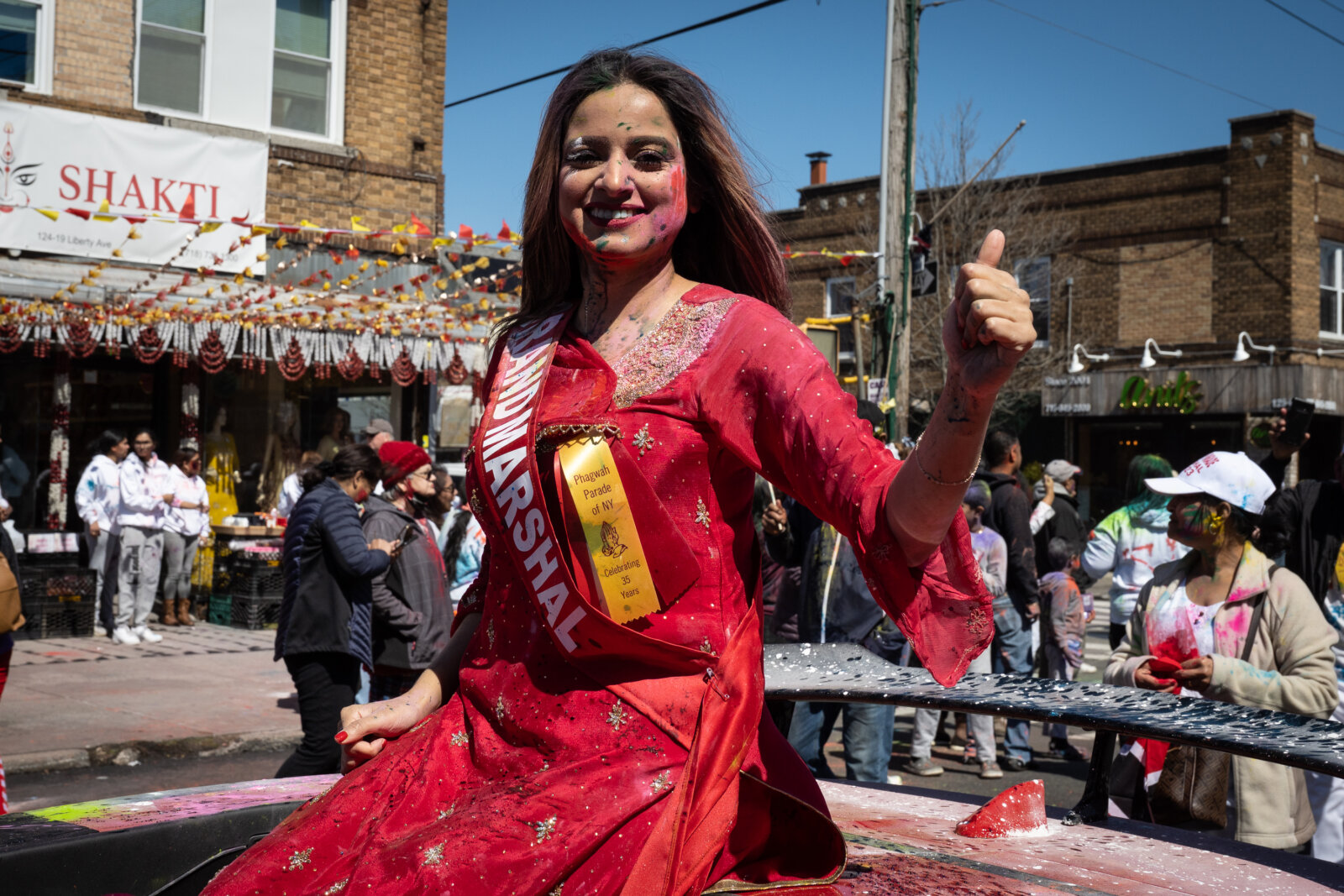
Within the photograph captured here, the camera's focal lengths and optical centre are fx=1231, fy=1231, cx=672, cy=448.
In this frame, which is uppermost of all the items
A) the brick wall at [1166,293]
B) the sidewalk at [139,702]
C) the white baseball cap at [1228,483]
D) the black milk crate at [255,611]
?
the brick wall at [1166,293]

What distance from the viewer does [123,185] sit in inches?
502

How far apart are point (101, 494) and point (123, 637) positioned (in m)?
1.43

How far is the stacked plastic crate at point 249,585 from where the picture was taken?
41.9ft

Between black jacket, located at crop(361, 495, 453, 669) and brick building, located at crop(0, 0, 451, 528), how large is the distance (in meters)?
7.12

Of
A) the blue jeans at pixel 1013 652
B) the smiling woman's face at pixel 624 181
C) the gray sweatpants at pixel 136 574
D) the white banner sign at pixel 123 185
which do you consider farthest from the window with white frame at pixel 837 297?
the smiling woman's face at pixel 624 181

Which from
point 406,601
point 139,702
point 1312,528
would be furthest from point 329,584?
point 1312,528

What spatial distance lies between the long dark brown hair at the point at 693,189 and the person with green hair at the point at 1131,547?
541 cm

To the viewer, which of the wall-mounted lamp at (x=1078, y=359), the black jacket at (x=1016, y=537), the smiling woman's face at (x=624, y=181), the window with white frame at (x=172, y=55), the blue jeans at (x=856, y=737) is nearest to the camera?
the smiling woman's face at (x=624, y=181)

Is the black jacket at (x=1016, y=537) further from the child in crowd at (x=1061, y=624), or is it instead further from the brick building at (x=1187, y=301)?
the brick building at (x=1187, y=301)

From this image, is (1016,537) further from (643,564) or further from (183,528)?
(183,528)

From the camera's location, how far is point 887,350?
13453mm

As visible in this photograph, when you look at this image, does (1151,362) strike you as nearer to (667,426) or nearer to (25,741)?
(25,741)

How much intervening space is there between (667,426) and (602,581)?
0.79 ft

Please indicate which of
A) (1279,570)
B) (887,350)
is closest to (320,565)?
(1279,570)
